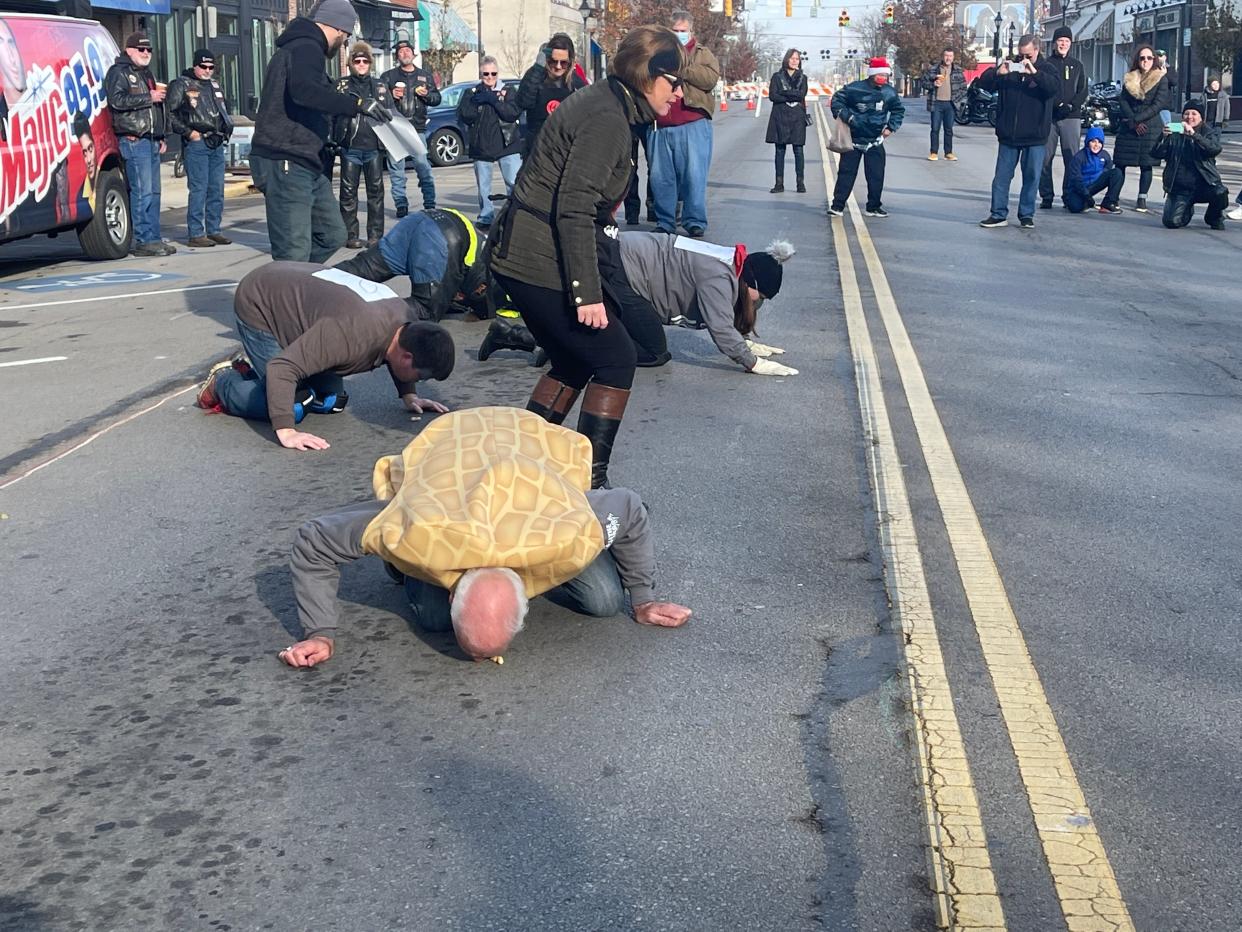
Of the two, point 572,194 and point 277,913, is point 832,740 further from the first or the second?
point 572,194

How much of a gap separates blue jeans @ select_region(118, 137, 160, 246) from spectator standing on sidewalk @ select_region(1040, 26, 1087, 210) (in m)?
8.99

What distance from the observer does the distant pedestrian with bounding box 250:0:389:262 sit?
31.5 feet

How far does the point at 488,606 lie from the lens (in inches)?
160

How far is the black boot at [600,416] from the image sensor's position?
577 centimetres

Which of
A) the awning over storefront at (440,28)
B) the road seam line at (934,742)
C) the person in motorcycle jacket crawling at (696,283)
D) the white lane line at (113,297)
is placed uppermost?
the awning over storefront at (440,28)

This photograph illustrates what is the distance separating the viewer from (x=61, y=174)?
43.4ft

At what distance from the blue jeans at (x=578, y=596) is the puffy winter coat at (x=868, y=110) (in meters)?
12.1

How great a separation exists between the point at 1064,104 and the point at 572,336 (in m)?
13.2

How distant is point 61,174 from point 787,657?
34.8 feet

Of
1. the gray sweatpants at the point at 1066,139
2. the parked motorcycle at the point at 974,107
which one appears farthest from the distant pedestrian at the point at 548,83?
the parked motorcycle at the point at 974,107

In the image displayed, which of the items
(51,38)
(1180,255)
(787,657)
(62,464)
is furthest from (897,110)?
(787,657)

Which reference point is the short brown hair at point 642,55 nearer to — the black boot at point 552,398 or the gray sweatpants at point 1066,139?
the black boot at point 552,398

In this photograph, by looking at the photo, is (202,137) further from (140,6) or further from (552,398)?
(140,6)

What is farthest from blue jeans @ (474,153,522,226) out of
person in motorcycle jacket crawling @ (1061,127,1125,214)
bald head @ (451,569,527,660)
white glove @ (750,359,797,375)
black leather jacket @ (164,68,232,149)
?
bald head @ (451,569,527,660)
